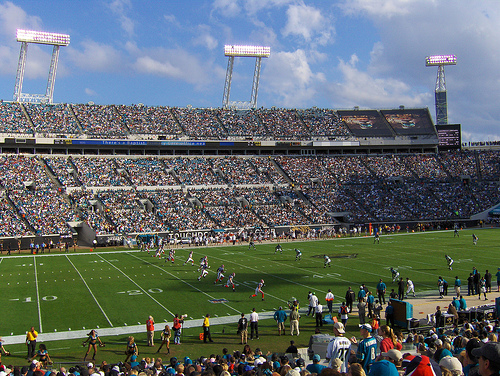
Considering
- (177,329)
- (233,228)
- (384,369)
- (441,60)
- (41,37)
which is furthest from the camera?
(441,60)

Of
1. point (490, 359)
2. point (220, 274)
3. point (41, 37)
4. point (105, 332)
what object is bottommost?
point (105, 332)

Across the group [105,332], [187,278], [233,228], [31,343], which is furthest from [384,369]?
[233,228]

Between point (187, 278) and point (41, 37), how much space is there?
182 ft

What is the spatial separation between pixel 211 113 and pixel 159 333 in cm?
6061

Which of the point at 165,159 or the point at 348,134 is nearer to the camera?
the point at 165,159

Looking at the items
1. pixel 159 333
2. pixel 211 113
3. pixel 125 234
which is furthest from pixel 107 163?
pixel 159 333

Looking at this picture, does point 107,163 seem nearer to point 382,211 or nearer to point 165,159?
point 165,159

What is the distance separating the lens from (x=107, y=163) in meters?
59.2

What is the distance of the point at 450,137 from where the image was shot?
73.2 metres

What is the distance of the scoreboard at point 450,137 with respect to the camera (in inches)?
2876

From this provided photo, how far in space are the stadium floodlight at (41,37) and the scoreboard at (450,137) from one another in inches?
2366

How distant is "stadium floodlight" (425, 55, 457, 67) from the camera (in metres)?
88.5

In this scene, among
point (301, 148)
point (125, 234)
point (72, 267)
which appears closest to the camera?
point (72, 267)

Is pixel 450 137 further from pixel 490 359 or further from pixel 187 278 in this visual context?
pixel 490 359
